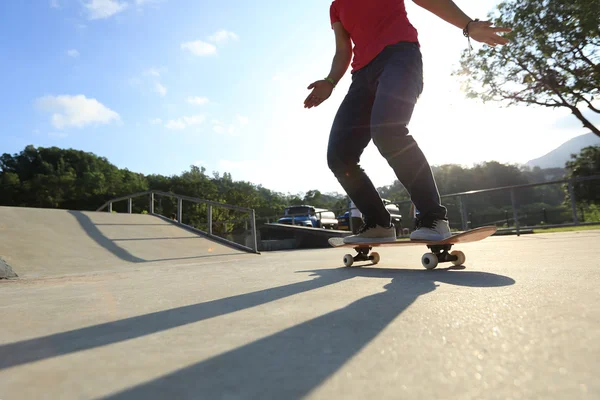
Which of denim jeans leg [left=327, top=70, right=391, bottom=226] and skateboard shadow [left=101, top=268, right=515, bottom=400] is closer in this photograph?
skateboard shadow [left=101, top=268, right=515, bottom=400]

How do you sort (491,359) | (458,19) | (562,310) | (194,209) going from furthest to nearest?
(194,209)
(458,19)
(562,310)
(491,359)

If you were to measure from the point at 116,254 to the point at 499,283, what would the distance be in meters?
4.67

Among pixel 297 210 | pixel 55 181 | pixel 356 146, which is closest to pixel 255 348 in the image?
pixel 356 146

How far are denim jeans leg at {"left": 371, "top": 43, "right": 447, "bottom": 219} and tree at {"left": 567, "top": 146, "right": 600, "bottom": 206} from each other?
1068 inches

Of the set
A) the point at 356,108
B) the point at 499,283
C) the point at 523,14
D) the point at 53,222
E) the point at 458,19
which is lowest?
the point at 499,283

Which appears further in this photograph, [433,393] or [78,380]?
[78,380]

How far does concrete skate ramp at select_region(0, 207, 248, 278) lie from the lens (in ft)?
A: 12.6

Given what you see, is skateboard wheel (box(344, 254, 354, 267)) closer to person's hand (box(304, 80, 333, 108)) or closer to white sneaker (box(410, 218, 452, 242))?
white sneaker (box(410, 218, 452, 242))

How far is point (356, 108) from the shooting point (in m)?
2.50

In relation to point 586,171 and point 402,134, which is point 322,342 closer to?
point 402,134

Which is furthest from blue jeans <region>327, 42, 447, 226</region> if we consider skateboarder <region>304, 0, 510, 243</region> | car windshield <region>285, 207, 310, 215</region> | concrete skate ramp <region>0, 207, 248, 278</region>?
car windshield <region>285, 207, 310, 215</region>

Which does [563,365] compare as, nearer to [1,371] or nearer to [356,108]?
[1,371]

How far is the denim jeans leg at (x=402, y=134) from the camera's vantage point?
207cm

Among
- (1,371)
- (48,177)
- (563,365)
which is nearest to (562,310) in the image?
(563,365)
